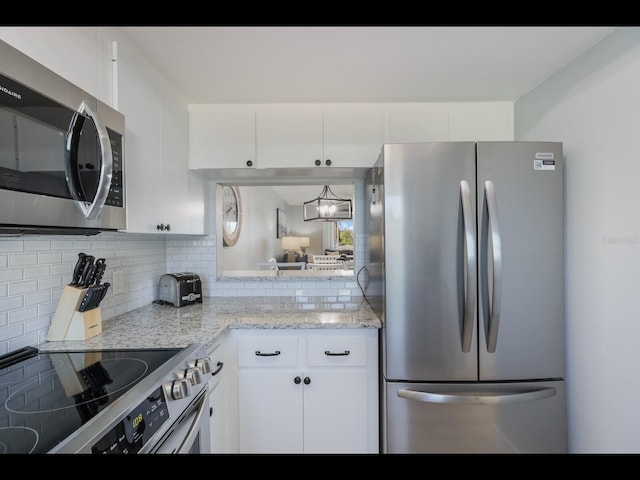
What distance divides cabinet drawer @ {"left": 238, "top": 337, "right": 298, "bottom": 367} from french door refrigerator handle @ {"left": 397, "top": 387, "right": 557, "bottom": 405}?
0.56 m

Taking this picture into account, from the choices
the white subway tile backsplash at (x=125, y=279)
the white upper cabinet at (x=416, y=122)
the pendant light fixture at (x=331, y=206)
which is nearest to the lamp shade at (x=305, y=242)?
the pendant light fixture at (x=331, y=206)

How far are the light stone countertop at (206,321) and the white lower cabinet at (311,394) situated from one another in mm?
109

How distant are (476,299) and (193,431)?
4.12 ft

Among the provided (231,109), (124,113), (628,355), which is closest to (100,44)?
(124,113)

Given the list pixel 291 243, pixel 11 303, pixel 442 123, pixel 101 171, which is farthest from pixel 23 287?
pixel 291 243

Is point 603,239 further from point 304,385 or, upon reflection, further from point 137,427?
point 137,427

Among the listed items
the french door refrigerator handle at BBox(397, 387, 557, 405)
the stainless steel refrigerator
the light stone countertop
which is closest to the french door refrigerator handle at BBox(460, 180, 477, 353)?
the stainless steel refrigerator

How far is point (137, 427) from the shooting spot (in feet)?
2.59

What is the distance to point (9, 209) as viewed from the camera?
0.71 m

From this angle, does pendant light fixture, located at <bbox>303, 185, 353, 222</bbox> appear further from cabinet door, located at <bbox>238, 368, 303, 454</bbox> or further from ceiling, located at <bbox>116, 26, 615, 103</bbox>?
cabinet door, located at <bbox>238, 368, 303, 454</bbox>

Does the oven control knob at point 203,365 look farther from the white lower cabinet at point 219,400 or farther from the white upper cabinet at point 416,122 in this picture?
the white upper cabinet at point 416,122

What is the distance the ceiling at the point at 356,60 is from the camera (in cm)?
126

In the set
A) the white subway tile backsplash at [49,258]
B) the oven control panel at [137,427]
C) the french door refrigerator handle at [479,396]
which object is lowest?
the french door refrigerator handle at [479,396]

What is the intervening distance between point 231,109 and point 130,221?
96cm
